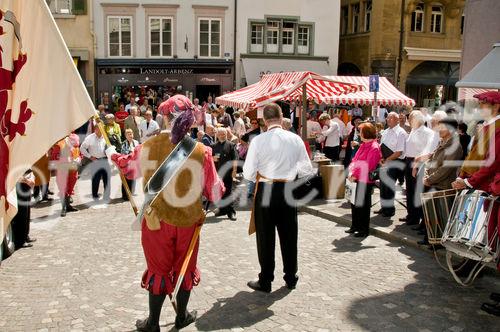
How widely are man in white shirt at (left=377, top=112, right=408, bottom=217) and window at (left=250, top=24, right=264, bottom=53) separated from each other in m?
18.9

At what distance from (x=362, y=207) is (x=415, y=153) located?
1.66 m

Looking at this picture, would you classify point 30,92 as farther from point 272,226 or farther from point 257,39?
point 257,39

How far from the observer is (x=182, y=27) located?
86.3ft

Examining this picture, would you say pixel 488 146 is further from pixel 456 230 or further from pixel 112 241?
pixel 112 241

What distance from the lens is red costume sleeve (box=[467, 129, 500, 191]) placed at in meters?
5.05

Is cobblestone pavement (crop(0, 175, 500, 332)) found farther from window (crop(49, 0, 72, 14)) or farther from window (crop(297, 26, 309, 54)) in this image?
window (crop(297, 26, 309, 54))

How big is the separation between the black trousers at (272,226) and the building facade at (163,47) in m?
21.5

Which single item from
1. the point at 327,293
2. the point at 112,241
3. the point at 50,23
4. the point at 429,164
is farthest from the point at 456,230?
the point at 112,241

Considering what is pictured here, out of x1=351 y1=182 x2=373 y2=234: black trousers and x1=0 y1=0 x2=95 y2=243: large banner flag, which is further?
x1=351 y1=182 x2=373 y2=234: black trousers

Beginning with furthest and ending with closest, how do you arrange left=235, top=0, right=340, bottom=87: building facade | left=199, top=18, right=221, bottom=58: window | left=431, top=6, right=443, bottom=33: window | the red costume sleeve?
1. left=431, top=6, right=443, bottom=33: window
2. left=235, top=0, right=340, bottom=87: building facade
3. left=199, top=18, right=221, bottom=58: window
4. the red costume sleeve

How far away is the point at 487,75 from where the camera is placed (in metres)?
7.93

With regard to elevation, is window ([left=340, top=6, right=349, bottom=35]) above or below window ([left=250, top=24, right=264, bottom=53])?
above

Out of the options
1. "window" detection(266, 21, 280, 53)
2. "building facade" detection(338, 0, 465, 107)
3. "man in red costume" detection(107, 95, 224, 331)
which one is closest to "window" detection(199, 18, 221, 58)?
"window" detection(266, 21, 280, 53)

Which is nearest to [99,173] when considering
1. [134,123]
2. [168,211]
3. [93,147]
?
[93,147]
